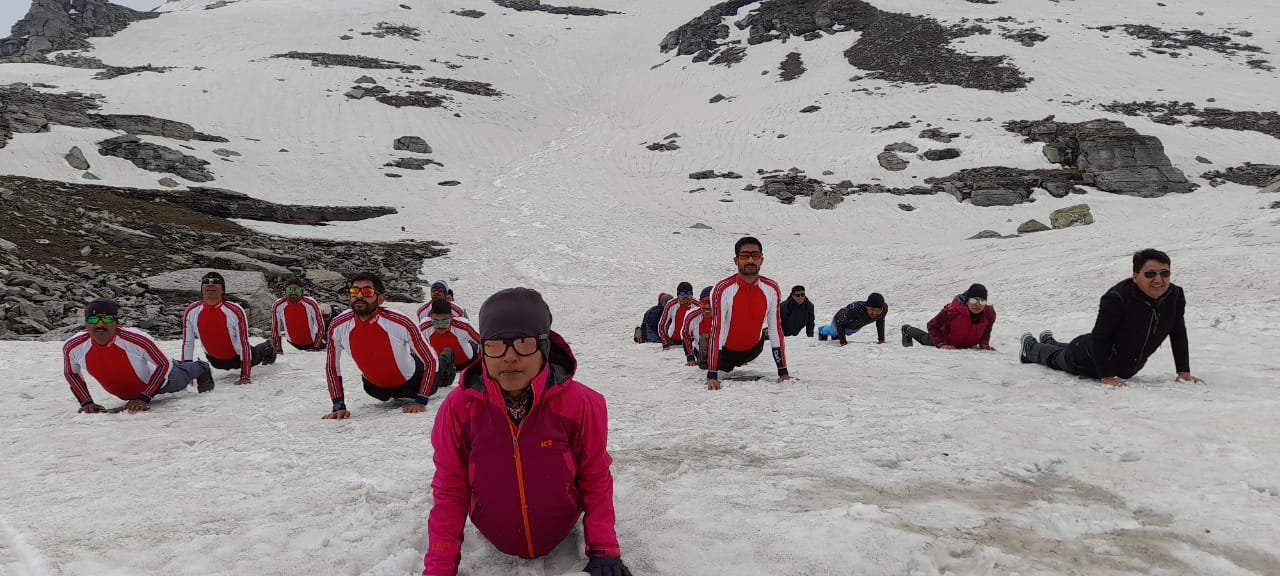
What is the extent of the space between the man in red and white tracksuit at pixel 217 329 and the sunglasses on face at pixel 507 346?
296 inches

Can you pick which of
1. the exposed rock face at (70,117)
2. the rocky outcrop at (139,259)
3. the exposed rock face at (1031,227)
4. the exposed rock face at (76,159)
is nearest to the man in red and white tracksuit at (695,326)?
the rocky outcrop at (139,259)

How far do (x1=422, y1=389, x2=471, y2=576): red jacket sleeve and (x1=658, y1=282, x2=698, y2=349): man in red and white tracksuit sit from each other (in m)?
8.11

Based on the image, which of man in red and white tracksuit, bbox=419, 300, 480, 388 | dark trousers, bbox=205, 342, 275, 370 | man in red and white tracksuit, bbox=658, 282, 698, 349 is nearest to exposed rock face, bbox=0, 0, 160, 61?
dark trousers, bbox=205, 342, 275, 370

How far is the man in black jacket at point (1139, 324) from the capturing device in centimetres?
602

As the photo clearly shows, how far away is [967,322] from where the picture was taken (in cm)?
969

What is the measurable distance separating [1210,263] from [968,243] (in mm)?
9322

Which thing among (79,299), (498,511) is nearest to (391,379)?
(498,511)

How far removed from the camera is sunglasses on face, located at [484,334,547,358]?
2527 millimetres

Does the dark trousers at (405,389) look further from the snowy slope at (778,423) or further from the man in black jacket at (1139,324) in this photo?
the man in black jacket at (1139,324)

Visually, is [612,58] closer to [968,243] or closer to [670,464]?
[968,243]

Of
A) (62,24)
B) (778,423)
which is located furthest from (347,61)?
(778,423)

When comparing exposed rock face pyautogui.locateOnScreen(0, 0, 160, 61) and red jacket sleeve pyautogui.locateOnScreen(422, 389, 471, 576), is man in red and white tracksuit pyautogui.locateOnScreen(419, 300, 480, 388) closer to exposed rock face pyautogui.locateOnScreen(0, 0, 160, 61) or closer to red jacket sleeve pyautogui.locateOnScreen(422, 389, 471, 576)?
red jacket sleeve pyautogui.locateOnScreen(422, 389, 471, 576)

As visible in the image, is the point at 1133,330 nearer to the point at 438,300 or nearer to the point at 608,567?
the point at 608,567

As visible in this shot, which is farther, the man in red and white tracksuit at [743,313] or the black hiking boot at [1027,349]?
the black hiking boot at [1027,349]
